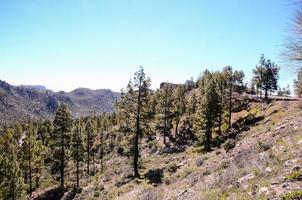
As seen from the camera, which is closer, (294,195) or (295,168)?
(294,195)

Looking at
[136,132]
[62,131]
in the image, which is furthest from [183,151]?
[62,131]

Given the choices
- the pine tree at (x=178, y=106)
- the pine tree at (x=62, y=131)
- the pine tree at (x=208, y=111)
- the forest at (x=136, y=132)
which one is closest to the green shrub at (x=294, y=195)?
the forest at (x=136, y=132)

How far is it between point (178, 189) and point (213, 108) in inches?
1226

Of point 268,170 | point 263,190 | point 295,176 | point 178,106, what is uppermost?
point 178,106

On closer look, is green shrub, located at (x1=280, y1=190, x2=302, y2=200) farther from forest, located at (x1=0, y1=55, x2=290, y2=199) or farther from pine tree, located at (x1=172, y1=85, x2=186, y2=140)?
pine tree, located at (x1=172, y1=85, x2=186, y2=140)

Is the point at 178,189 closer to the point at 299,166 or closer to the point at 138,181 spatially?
the point at 299,166

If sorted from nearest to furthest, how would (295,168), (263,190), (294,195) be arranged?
1. (294,195)
2. (263,190)
3. (295,168)

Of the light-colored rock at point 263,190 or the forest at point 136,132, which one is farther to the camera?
the forest at point 136,132

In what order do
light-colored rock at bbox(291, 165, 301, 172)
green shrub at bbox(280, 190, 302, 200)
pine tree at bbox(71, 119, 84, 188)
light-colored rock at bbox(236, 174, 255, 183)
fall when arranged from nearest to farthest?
green shrub at bbox(280, 190, 302, 200)
light-colored rock at bbox(291, 165, 301, 172)
light-colored rock at bbox(236, 174, 255, 183)
pine tree at bbox(71, 119, 84, 188)

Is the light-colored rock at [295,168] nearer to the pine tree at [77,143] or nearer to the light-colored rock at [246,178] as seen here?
the light-colored rock at [246,178]

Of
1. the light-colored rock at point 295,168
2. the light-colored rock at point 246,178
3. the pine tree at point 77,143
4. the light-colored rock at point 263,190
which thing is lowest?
the pine tree at point 77,143

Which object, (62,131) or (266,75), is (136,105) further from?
(266,75)

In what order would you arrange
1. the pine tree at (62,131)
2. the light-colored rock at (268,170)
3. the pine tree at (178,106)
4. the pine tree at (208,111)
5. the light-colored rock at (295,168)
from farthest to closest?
1. the pine tree at (178,106)
2. the pine tree at (208,111)
3. the pine tree at (62,131)
4. the light-colored rock at (268,170)
5. the light-colored rock at (295,168)

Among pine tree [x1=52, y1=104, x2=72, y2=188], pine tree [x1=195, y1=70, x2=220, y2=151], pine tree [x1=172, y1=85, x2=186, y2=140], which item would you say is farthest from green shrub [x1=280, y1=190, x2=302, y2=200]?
pine tree [x1=172, y1=85, x2=186, y2=140]
